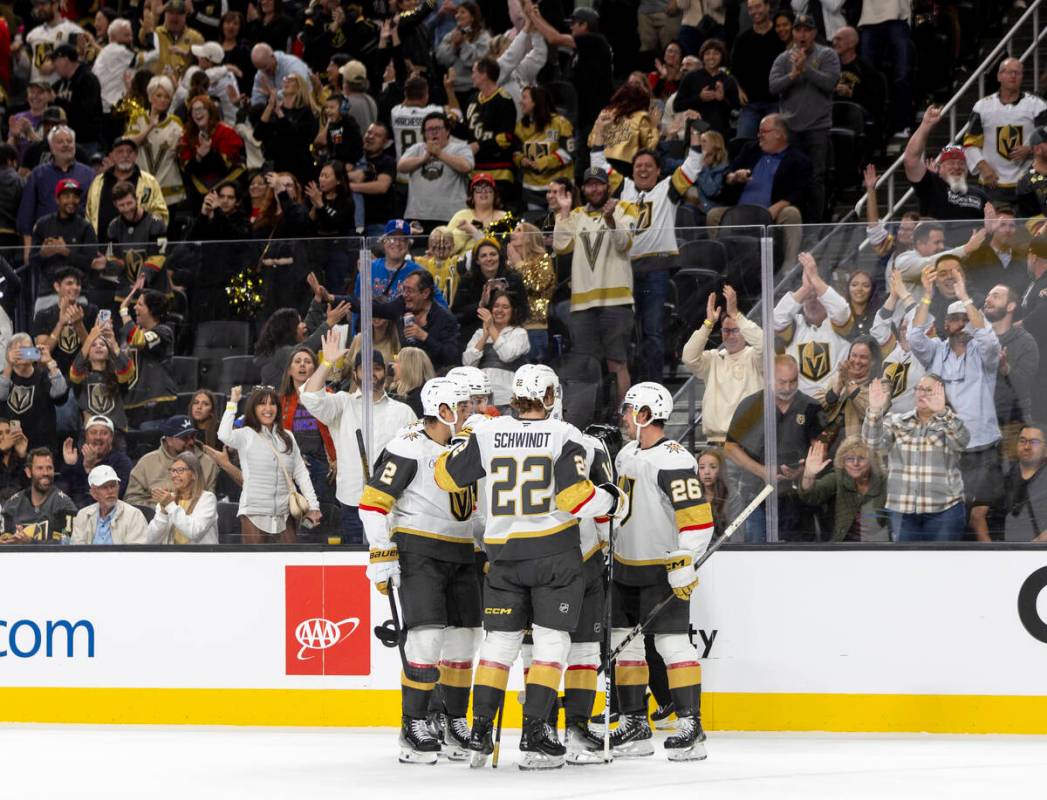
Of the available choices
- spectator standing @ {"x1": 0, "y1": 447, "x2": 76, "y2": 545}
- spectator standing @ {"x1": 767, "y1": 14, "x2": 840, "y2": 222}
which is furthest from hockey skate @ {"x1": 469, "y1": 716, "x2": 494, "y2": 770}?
spectator standing @ {"x1": 767, "y1": 14, "x2": 840, "y2": 222}

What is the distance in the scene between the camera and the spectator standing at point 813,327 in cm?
786

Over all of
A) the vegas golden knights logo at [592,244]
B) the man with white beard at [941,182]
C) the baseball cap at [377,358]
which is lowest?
the baseball cap at [377,358]

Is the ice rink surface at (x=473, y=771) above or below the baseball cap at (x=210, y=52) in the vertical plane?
below

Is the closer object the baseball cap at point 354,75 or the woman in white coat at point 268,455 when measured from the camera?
the woman in white coat at point 268,455

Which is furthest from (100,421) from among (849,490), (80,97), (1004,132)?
(80,97)

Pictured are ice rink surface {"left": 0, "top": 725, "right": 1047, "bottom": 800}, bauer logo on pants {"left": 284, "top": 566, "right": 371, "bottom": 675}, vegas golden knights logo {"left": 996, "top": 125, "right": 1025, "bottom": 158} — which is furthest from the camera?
vegas golden knights logo {"left": 996, "top": 125, "right": 1025, "bottom": 158}

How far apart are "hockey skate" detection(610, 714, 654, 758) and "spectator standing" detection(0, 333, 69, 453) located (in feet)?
10.3

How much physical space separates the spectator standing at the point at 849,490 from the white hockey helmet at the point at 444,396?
65.3 inches

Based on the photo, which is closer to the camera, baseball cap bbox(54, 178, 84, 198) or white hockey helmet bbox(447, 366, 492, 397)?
white hockey helmet bbox(447, 366, 492, 397)

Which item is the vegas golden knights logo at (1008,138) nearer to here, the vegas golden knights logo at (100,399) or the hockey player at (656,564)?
the hockey player at (656,564)

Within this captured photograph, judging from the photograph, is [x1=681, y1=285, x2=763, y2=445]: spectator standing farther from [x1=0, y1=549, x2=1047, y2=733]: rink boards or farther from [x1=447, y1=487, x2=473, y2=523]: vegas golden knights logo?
[x1=447, y1=487, x2=473, y2=523]: vegas golden knights logo

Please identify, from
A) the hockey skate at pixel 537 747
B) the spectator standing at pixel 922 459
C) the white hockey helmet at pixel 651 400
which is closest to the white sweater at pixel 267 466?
the white hockey helmet at pixel 651 400

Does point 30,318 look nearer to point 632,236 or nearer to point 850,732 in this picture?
point 632,236

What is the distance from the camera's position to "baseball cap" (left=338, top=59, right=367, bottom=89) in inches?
498
